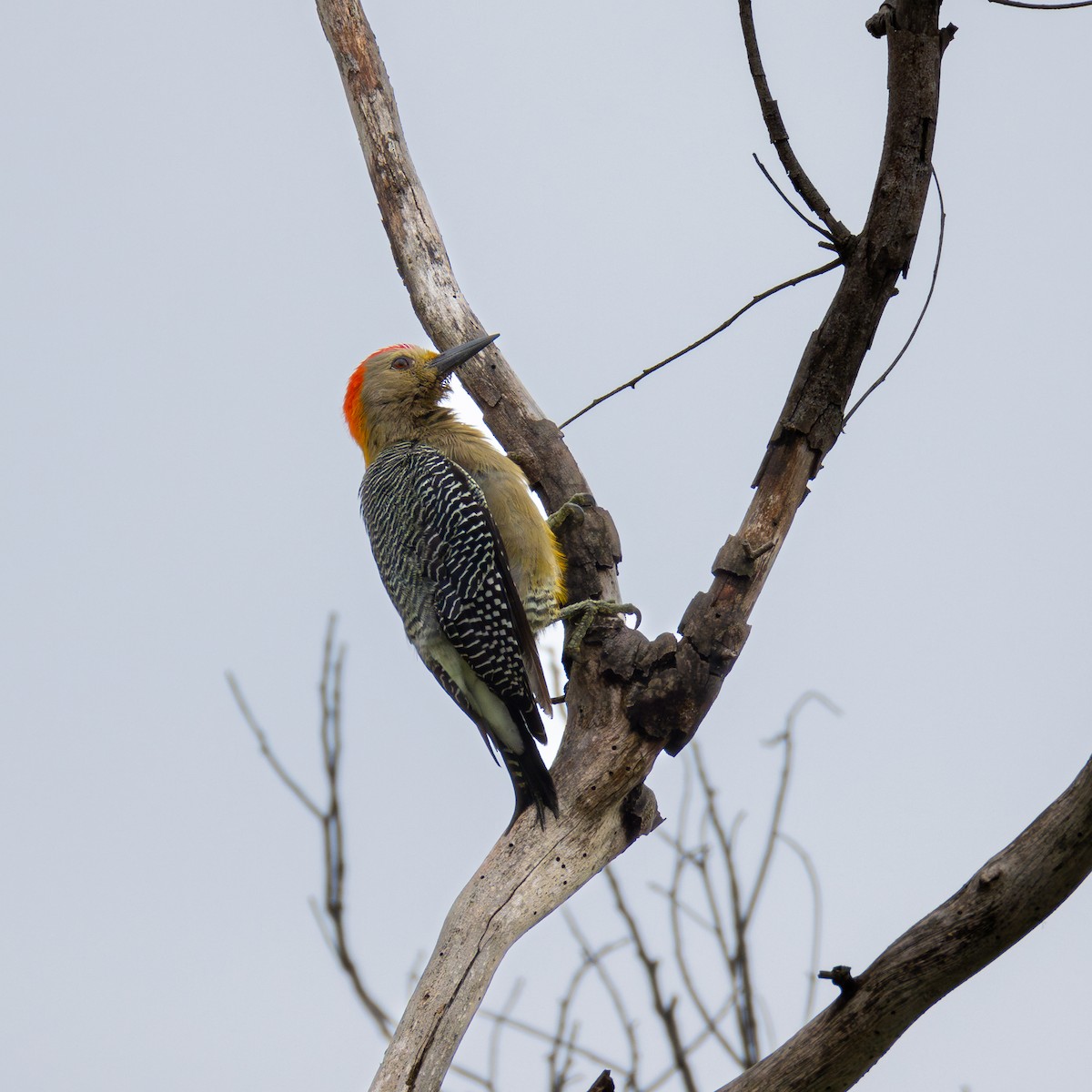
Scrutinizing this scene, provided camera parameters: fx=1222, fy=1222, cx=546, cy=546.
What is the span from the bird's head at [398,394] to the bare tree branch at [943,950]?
3.49 meters

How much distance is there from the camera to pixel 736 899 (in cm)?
430

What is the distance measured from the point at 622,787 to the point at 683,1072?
3.16 feet

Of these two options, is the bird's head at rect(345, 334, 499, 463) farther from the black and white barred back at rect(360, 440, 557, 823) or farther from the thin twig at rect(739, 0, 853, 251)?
the thin twig at rect(739, 0, 853, 251)

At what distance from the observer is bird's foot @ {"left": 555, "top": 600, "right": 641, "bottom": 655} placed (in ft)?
15.2

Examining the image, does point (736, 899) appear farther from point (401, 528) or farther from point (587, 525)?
point (401, 528)

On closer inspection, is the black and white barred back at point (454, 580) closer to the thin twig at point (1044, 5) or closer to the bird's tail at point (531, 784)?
the bird's tail at point (531, 784)

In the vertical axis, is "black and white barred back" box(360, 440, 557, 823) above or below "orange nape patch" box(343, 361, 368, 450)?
below

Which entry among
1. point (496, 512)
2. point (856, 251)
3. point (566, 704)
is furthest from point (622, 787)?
point (856, 251)

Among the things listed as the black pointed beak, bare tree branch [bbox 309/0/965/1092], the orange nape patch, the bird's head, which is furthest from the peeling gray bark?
the orange nape patch

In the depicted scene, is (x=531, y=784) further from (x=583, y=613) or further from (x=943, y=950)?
(x=943, y=950)

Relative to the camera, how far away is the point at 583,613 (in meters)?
4.74

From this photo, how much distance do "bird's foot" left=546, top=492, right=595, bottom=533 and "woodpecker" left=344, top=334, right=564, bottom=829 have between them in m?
0.05

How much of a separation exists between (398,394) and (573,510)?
→ 1.35m

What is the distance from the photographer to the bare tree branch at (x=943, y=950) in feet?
9.04
